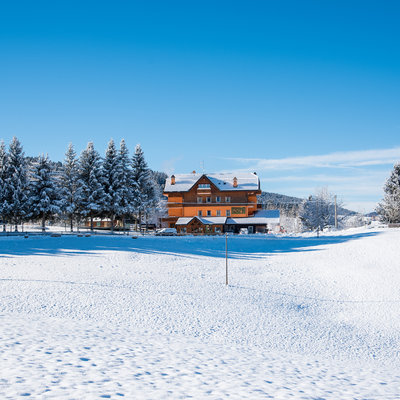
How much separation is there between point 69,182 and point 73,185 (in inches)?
25.9

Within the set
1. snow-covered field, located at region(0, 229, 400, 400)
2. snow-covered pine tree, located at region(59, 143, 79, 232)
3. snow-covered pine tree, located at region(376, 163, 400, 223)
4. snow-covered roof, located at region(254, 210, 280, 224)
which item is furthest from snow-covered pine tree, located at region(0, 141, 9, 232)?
snow-covered pine tree, located at region(376, 163, 400, 223)

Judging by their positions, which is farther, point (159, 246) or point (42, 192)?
point (42, 192)

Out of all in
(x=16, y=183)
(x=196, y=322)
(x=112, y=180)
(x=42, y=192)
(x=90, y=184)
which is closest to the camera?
(x=196, y=322)

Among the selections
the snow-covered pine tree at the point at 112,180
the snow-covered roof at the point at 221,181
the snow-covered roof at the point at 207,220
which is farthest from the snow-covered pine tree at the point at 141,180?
the snow-covered roof at the point at 221,181

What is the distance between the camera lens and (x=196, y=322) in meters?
15.0

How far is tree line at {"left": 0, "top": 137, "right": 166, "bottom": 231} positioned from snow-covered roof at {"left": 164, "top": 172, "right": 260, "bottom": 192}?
792cm

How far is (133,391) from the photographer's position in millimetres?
6684

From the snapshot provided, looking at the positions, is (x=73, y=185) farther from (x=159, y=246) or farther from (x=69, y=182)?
(x=159, y=246)

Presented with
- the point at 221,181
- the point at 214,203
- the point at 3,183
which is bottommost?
the point at 214,203

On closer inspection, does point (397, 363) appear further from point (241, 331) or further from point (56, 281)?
point (56, 281)

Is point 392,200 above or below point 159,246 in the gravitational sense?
above

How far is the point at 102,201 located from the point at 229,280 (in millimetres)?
30326

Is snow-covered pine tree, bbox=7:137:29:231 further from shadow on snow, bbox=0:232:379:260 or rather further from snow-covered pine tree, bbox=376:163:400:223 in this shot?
snow-covered pine tree, bbox=376:163:400:223

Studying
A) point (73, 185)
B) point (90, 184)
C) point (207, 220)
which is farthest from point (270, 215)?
point (73, 185)
